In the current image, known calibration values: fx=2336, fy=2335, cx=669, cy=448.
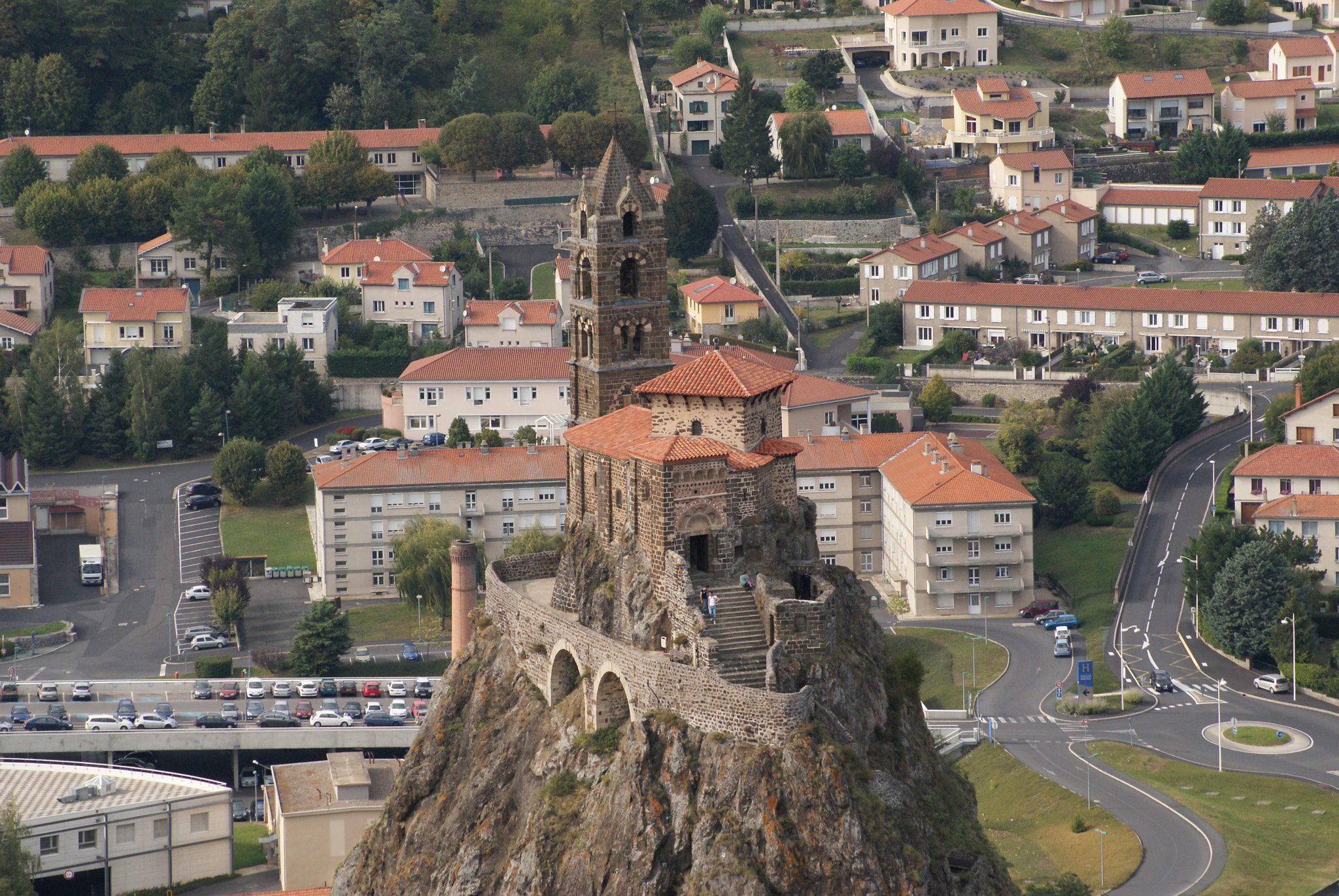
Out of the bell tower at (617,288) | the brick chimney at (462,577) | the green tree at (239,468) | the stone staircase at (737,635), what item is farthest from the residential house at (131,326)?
the stone staircase at (737,635)

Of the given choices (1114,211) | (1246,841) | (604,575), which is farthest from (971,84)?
(604,575)

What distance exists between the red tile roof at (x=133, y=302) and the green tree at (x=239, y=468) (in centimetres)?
1759

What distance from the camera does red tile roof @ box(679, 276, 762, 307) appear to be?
5832 inches

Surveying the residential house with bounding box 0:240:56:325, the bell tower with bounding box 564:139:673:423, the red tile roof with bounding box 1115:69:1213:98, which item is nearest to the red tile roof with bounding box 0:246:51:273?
the residential house with bounding box 0:240:56:325

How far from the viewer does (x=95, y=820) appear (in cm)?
9194

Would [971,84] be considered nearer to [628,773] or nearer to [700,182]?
[700,182]

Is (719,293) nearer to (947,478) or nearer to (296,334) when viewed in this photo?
(296,334)

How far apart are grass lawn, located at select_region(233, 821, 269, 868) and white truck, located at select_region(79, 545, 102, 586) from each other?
87.9 ft

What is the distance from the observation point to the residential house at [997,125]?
17375 centimetres

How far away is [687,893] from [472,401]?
7644cm

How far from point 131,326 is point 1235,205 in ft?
246

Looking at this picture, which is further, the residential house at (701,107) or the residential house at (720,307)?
the residential house at (701,107)

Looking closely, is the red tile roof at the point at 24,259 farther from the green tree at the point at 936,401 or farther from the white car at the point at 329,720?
the green tree at the point at 936,401

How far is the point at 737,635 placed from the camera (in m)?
66.2
